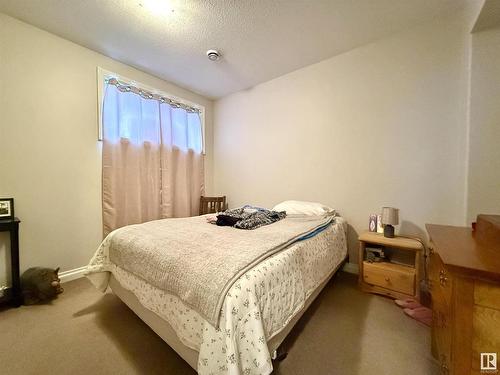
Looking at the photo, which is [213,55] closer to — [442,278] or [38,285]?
[442,278]

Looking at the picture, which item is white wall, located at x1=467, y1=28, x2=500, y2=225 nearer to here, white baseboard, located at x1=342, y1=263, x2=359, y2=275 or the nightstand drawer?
the nightstand drawer

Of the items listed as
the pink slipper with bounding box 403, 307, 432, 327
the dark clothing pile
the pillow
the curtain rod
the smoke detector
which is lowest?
the pink slipper with bounding box 403, 307, 432, 327

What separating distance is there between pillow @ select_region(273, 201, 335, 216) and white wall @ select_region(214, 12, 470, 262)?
29cm

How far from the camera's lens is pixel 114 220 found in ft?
7.85

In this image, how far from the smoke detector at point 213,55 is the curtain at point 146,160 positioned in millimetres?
978

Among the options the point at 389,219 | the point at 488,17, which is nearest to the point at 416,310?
the point at 389,219

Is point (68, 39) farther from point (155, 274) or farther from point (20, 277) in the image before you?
point (155, 274)

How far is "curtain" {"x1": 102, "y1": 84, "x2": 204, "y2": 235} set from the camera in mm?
2381

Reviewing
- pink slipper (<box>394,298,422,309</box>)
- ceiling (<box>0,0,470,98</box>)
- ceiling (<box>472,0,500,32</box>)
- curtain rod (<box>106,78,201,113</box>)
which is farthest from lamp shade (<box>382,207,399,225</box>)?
curtain rod (<box>106,78,201,113</box>)

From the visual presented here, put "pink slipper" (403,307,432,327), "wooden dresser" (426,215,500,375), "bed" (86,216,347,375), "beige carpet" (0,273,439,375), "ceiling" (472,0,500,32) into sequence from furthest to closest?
"pink slipper" (403,307,432,327)
"ceiling" (472,0,500,32)
"beige carpet" (0,273,439,375)
"bed" (86,216,347,375)
"wooden dresser" (426,215,500,375)

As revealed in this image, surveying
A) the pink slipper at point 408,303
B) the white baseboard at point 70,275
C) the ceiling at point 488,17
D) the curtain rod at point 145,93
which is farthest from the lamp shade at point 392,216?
the white baseboard at point 70,275

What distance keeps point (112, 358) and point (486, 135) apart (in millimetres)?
3158

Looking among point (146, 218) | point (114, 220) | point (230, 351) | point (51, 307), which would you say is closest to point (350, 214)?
point (230, 351)

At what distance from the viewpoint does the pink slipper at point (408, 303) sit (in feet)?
5.38
